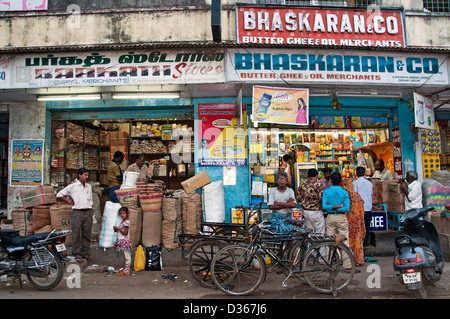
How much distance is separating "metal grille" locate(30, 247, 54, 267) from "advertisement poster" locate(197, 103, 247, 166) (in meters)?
3.95

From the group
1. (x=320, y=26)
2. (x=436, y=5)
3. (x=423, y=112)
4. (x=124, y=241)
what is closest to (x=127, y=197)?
(x=124, y=241)

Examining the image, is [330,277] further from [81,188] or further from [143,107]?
[143,107]

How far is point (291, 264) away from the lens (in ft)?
17.3

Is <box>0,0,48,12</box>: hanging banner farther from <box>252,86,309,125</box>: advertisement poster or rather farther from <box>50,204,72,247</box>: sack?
<box>252,86,309,125</box>: advertisement poster

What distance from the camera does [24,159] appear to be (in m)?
8.62

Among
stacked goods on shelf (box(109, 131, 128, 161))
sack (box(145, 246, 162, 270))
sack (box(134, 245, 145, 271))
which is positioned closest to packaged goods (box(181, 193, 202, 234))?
sack (box(145, 246, 162, 270))

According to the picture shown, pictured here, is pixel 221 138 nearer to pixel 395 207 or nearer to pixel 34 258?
pixel 395 207

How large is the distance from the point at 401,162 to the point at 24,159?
984 cm

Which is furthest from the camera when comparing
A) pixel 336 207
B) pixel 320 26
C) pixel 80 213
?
pixel 320 26

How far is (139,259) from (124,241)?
0.53 meters

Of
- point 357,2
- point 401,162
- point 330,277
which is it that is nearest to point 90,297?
point 330,277

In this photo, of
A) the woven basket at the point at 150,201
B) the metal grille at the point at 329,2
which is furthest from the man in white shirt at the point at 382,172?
the woven basket at the point at 150,201

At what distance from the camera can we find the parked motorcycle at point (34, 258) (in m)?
5.36

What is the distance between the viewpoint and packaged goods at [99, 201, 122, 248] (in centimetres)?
689
